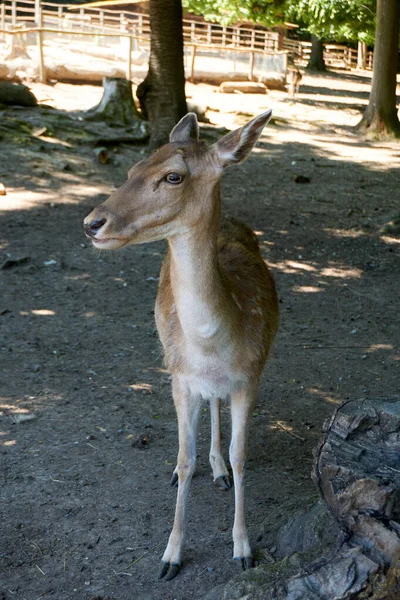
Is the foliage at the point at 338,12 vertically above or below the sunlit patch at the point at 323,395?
above

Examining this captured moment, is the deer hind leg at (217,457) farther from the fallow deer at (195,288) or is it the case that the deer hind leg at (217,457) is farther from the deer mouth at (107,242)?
the deer mouth at (107,242)

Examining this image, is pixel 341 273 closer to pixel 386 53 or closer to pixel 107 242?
pixel 107 242

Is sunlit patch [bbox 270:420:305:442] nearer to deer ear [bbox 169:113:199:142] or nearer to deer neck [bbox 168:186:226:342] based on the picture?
deer neck [bbox 168:186:226:342]

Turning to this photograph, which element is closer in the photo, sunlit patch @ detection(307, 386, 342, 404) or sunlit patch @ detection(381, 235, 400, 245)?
sunlit patch @ detection(307, 386, 342, 404)

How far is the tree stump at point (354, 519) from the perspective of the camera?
105 inches

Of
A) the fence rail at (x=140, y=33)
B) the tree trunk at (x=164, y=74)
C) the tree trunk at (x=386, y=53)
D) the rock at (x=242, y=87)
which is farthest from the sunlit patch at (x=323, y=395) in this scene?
the rock at (x=242, y=87)

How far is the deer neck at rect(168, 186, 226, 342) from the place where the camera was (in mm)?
3643

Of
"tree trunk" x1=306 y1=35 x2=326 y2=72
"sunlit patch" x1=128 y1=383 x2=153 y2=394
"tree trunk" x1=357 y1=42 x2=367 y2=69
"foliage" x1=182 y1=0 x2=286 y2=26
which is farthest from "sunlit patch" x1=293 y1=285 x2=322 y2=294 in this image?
"tree trunk" x1=357 y1=42 x2=367 y2=69

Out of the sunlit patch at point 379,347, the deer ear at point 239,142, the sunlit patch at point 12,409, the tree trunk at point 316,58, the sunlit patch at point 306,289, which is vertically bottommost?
the sunlit patch at point 12,409

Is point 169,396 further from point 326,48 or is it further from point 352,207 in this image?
point 326,48

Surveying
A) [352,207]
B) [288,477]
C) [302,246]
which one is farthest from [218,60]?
[288,477]

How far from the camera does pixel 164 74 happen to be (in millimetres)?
12523

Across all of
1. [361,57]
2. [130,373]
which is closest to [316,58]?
[361,57]

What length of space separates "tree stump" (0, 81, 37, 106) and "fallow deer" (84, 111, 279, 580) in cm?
1247
